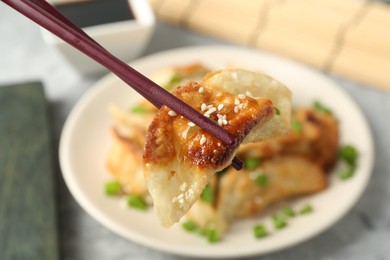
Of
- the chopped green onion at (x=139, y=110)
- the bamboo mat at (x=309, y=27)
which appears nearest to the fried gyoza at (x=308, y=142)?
the chopped green onion at (x=139, y=110)

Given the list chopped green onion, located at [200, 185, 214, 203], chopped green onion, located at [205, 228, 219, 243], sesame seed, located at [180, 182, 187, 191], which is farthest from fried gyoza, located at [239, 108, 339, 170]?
sesame seed, located at [180, 182, 187, 191]

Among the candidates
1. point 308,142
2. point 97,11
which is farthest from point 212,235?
point 97,11

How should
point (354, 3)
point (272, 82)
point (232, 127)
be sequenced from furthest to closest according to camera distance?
point (354, 3)
point (272, 82)
point (232, 127)

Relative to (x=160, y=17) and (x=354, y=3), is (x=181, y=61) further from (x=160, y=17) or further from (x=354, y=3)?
(x=354, y=3)

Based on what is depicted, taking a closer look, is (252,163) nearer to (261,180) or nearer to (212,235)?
(261,180)

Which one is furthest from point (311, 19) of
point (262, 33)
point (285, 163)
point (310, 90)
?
point (285, 163)

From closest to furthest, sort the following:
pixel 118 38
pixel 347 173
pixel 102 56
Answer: pixel 102 56 < pixel 347 173 < pixel 118 38
